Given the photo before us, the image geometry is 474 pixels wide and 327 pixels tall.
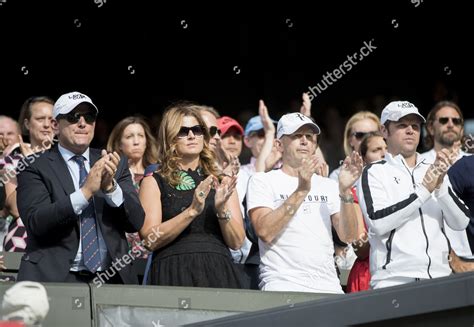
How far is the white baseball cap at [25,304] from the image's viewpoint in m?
5.27

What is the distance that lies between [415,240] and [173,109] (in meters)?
1.87

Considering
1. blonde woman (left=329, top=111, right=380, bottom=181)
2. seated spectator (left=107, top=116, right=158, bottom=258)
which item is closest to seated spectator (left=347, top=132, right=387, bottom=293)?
blonde woman (left=329, top=111, right=380, bottom=181)

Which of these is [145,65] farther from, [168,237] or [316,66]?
[168,237]

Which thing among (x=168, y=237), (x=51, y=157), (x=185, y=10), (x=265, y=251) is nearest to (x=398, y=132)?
(x=265, y=251)

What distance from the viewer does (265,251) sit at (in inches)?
294

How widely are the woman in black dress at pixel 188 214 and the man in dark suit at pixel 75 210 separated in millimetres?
218

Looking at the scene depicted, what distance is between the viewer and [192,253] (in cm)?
734

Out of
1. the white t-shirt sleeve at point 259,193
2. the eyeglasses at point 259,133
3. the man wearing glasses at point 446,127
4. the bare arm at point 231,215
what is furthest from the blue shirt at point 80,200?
the man wearing glasses at point 446,127

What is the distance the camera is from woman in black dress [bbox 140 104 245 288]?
7.27 metres

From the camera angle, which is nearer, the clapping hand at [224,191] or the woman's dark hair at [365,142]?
the clapping hand at [224,191]

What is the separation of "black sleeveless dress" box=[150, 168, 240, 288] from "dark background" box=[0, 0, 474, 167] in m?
6.11

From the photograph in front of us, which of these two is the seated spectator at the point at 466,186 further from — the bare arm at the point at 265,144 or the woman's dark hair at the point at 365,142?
the bare arm at the point at 265,144

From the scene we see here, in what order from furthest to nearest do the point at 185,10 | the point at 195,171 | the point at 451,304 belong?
the point at 185,10 < the point at 195,171 < the point at 451,304

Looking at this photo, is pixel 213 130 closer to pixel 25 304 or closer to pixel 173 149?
pixel 173 149
